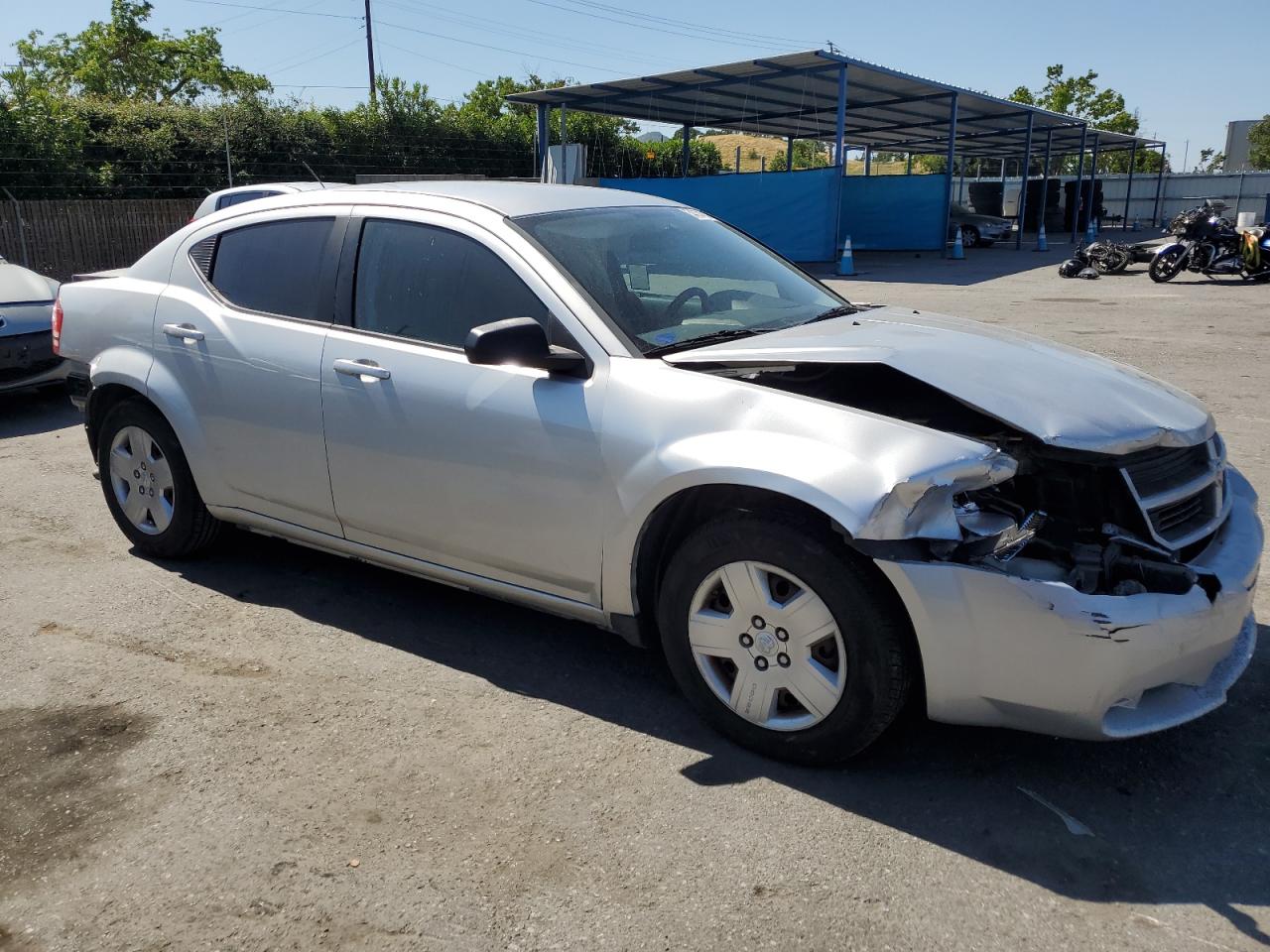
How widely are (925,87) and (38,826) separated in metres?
26.8

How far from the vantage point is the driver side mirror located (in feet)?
10.8

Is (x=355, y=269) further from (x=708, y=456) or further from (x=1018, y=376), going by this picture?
(x=1018, y=376)

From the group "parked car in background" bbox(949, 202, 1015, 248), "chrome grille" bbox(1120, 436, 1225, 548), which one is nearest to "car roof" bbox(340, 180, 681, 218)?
"chrome grille" bbox(1120, 436, 1225, 548)

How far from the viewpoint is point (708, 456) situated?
10.1 feet

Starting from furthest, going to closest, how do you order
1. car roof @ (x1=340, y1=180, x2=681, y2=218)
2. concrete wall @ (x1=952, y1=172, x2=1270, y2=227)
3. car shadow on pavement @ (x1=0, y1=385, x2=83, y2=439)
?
1. concrete wall @ (x1=952, y1=172, x2=1270, y2=227)
2. car shadow on pavement @ (x1=0, y1=385, x2=83, y2=439)
3. car roof @ (x1=340, y1=180, x2=681, y2=218)

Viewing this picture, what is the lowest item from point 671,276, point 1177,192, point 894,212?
point 671,276

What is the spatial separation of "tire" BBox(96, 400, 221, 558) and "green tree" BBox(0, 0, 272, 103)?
5095 cm

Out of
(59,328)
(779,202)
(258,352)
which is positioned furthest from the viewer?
(779,202)

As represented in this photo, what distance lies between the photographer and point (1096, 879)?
8.64 feet

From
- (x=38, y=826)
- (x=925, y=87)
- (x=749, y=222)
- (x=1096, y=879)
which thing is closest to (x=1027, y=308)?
(x=749, y=222)

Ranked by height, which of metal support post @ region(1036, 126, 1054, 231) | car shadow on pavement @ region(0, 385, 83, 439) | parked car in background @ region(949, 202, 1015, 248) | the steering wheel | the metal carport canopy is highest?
the metal carport canopy

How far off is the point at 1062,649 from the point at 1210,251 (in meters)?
19.3

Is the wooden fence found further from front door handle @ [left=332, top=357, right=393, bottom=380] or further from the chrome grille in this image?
the chrome grille

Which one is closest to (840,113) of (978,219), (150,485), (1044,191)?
(978,219)
